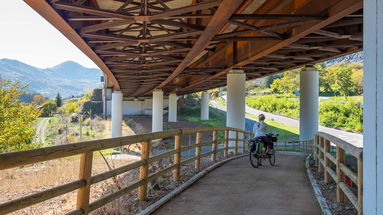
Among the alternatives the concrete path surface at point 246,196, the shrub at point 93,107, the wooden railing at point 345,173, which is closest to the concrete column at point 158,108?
the shrub at point 93,107

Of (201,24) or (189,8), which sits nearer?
(189,8)

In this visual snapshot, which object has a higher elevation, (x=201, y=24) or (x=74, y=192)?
(x=201, y=24)

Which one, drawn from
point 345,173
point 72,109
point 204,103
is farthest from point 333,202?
point 72,109

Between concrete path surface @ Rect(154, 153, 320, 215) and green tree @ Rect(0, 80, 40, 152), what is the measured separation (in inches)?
680

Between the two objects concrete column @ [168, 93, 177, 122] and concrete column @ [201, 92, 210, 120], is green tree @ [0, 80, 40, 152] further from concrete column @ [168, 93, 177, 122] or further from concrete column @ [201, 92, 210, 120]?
concrete column @ [201, 92, 210, 120]

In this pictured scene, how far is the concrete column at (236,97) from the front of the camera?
1816 cm

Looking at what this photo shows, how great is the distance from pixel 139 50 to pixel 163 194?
26.0 ft

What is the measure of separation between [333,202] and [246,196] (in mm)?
1460

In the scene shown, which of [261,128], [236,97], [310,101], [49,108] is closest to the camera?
[261,128]

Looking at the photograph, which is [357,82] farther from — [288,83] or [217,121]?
[217,121]

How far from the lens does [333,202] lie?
578 cm

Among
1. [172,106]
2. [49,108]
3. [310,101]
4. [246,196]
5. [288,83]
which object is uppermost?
[288,83]

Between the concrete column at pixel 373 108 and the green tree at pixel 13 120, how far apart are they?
70.4 ft

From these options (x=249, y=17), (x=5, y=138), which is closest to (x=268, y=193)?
(x=249, y=17)
